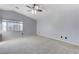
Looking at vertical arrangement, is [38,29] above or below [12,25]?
below

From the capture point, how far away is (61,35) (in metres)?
5.61

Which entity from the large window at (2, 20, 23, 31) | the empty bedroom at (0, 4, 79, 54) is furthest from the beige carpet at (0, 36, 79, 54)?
the large window at (2, 20, 23, 31)

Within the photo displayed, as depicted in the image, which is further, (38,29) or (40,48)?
(38,29)

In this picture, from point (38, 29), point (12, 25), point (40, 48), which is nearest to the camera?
point (40, 48)

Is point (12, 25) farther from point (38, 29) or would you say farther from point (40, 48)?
point (40, 48)

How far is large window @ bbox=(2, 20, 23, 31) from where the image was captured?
8.19 m

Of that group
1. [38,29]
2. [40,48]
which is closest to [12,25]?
[38,29]

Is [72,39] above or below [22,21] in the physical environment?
below

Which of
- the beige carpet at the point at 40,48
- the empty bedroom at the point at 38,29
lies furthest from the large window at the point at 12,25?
the beige carpet at the point at 40,48

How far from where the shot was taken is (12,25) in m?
8.72

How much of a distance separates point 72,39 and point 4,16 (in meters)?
6.43
